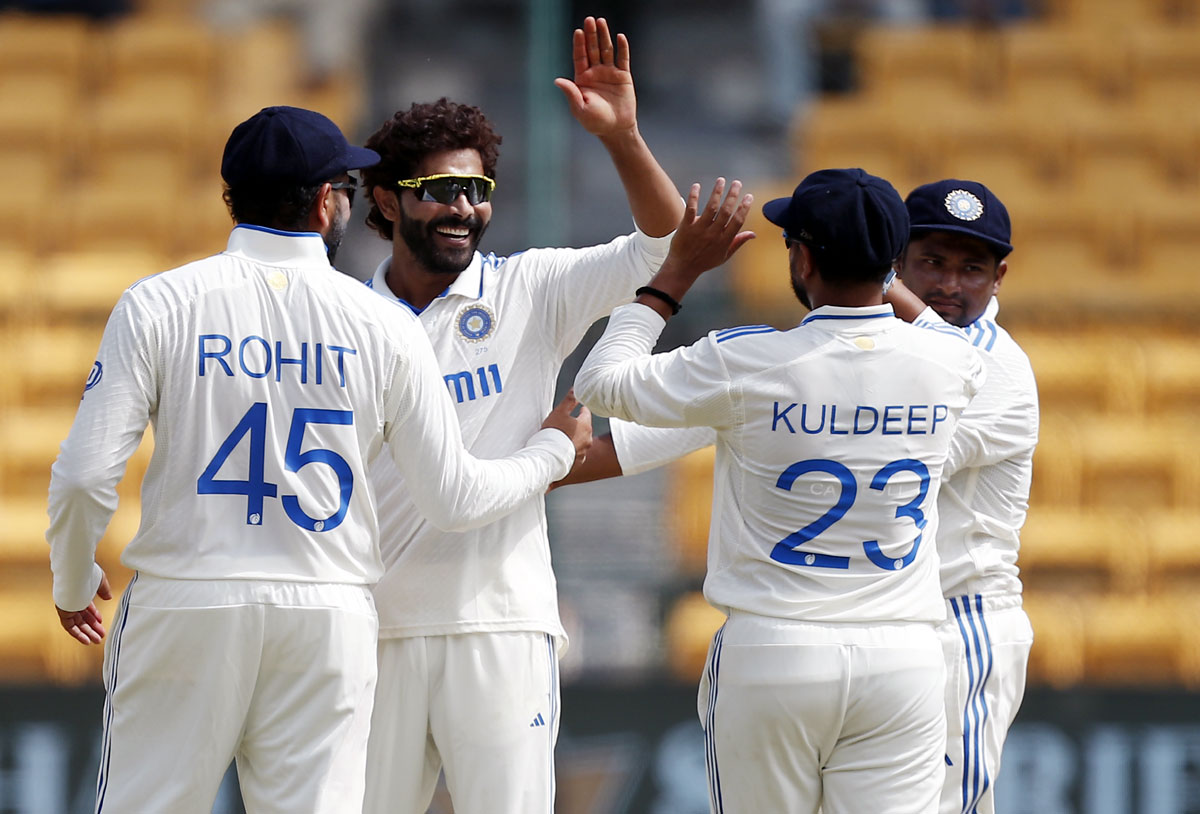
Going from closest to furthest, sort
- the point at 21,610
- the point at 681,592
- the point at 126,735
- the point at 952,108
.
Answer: the point at 126,735
the point at 681,592
the point at 21,610
the point at 952,108

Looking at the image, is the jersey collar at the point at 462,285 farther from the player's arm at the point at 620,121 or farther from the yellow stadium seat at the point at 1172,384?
the yellow stadium seat at the point at 1172,384

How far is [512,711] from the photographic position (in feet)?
11.9

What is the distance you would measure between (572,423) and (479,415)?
23 centimetres

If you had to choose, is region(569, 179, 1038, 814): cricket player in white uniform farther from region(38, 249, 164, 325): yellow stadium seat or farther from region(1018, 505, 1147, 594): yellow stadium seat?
region(38, 249, 164, 325): yellow stadium seat

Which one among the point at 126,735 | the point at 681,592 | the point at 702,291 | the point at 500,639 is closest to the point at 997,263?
the point at 500,639

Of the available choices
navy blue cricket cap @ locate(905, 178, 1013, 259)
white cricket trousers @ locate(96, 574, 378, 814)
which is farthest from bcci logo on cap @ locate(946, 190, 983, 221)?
white cricket trousers @ locate(96, 574, 378, 814)

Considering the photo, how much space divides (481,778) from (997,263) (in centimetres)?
184

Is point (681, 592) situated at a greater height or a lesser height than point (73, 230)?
lesser

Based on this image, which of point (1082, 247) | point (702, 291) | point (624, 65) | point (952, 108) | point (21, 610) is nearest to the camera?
point (624, 65)

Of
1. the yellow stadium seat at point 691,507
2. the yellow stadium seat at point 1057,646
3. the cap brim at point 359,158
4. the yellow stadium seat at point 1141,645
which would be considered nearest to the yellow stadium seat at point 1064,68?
the yellow stadium seat at point 691,507

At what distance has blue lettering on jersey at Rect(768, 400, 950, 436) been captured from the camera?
3.26 metres

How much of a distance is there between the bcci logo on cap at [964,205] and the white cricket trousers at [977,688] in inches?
37.5

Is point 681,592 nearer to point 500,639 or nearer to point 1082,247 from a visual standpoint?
point 500,639

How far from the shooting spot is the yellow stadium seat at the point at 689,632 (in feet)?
22.4
